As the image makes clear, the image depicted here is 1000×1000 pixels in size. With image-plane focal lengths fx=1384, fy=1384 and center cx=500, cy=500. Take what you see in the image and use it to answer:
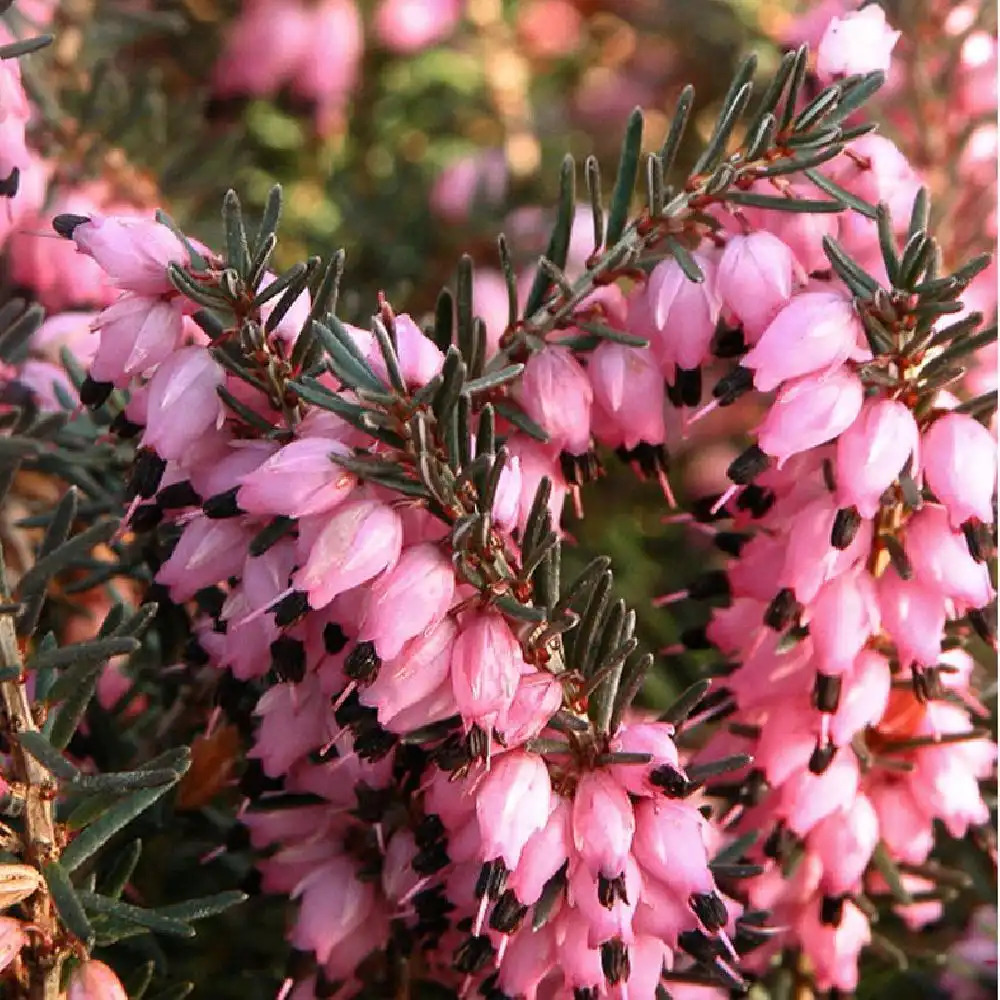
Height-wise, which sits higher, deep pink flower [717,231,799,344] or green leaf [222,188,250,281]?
green leaf [222,188,250,281]

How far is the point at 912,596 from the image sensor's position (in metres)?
0.73

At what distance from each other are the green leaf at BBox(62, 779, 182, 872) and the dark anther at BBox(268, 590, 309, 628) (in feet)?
0.32

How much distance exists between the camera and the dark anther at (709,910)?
0.62 metres

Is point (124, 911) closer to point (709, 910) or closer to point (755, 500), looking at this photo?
point (709, 910)

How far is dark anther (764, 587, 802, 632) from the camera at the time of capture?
0.71 meters

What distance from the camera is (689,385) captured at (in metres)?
0.70

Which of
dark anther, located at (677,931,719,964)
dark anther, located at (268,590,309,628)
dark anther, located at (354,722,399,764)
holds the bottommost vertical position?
dark anther, located at (677,931,719,964)

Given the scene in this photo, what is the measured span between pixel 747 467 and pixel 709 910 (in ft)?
0.68

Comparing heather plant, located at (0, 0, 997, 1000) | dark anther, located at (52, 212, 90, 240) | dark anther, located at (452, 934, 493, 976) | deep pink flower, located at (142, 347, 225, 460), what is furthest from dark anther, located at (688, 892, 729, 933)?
dark anther, located at (52, 212, 90, 240)

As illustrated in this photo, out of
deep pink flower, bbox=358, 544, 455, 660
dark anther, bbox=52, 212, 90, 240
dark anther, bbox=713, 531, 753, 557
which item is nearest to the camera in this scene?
deep pink flower, bbox=358, 544, 455, 660

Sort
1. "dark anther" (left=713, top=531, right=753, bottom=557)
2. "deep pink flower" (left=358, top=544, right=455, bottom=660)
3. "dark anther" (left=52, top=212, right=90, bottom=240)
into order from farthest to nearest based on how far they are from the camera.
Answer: "dark anther" (left=713, top=531, right=753, bottom=557), "dark anther" (left=52, top=212, right=90, bottom=240), "deep pink flower" (left=358, top=544, right=455, bottom=660)

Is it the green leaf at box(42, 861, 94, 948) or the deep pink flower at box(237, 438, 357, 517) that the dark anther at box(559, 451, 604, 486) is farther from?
the green leaf at box(42, 861, 94, 948)

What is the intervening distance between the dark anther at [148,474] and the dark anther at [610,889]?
270 millimetres

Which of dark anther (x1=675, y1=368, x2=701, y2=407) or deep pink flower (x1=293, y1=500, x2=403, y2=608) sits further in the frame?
dark anther (x1=675, y1=368, x2=701, y2=407)
